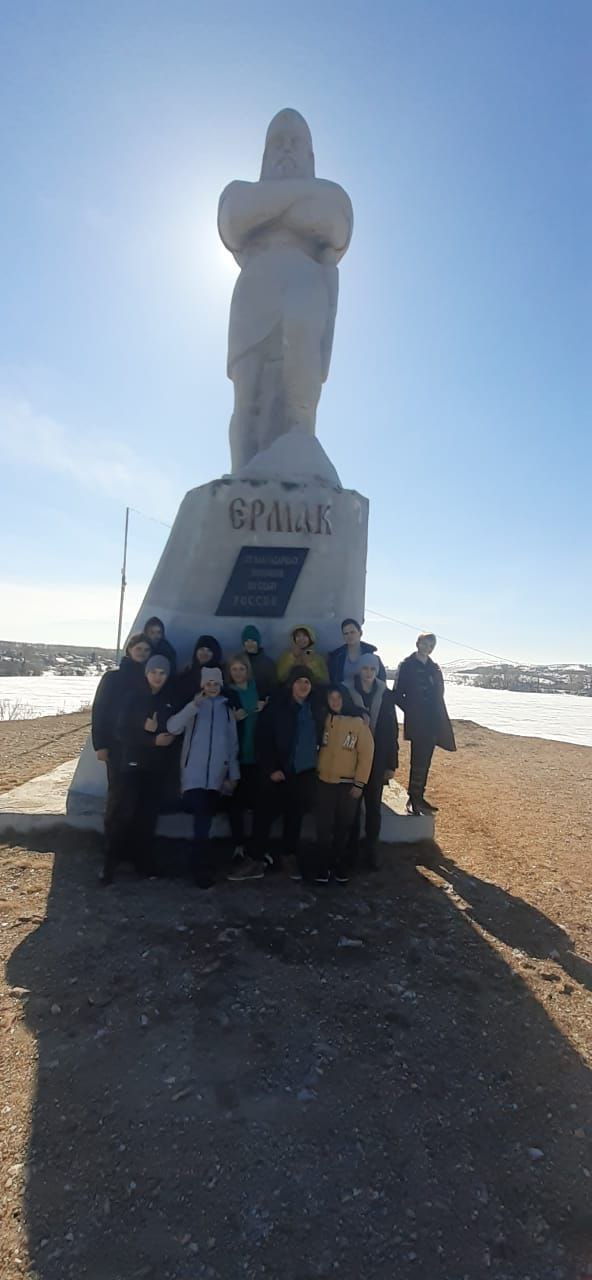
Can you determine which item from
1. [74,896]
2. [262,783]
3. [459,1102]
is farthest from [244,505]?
[459,1102]

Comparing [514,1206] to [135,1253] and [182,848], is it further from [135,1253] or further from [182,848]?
[182,848]

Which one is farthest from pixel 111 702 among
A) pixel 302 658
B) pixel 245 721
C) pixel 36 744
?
pixel 36 744

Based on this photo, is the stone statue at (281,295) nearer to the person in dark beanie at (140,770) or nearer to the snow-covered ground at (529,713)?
the person in dark beanie at (140,770)

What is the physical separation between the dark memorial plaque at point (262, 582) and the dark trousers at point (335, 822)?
5.45ft

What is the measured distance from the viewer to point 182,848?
4.74 metres

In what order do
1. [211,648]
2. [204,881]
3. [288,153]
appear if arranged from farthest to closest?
[288,153] → [211,648] → [204,881]

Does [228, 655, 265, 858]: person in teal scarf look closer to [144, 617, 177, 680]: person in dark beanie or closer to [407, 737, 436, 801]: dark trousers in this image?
[144, 617, 177, 680]: person in dark beanie

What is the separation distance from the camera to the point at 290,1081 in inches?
100

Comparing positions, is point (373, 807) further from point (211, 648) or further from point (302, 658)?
point (211, 648)

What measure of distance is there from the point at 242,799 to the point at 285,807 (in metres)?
0.29

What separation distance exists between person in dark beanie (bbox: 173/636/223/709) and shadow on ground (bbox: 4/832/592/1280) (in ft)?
4.27

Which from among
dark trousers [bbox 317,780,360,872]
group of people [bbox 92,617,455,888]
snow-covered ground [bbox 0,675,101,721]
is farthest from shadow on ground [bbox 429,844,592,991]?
snow-covered ground [bbox 0,675,101,721]

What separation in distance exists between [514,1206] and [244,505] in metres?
4.41

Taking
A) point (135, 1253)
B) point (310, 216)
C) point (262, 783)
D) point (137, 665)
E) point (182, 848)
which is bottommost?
point (135, 1253)
